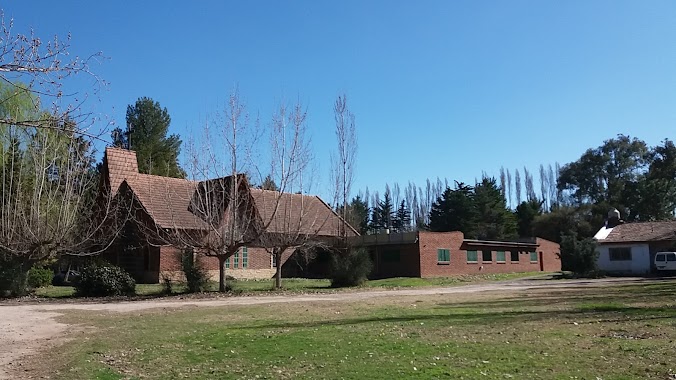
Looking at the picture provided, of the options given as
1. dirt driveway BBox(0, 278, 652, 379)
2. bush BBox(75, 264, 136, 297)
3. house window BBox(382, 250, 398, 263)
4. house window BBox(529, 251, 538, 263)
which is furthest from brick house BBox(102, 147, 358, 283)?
house window BBox(529, 251, 538, 263)

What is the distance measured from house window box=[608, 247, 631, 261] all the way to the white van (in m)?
3.67

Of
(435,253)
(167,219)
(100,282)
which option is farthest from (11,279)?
(435,253)

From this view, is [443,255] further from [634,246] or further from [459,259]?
[634,246]

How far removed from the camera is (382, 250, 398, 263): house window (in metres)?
46.1

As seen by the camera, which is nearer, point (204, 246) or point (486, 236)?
point (204, 246)

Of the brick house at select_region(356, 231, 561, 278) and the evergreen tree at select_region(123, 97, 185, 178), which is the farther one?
the evergreen tree at select_region(123, 97, 185, 178)

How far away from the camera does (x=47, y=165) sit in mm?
29094

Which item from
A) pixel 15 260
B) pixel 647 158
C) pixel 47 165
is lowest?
pixel 15 260

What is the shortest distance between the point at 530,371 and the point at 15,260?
89.1ft

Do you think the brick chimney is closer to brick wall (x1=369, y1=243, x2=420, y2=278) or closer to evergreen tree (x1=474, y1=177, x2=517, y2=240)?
brick wall (x1=369, y1=243, x2=420, y2=278)

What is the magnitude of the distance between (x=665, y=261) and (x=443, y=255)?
15623mm

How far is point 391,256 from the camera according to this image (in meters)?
46.6

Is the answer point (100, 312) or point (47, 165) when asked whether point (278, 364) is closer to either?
point (100, 312)

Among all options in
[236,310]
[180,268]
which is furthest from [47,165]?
[236,310]
